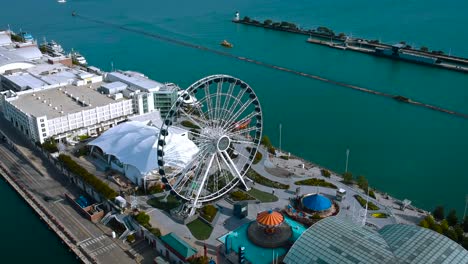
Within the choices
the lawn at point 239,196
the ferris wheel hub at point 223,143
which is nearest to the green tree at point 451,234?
the lawn at point 239,196

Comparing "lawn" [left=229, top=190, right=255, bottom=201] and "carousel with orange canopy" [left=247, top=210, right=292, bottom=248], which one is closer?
"carousel with orange canopy" [left=247, top=210, right=292, bottom=248]

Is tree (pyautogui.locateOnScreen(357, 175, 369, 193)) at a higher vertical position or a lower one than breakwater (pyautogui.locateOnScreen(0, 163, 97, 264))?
higher

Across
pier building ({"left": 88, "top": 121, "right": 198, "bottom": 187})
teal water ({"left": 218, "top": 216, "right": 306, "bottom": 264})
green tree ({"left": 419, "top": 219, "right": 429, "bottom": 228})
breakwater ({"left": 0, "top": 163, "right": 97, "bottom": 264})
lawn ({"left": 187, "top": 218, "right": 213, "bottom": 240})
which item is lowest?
breakwater ({"left": 0, "top": 163, "right": 97, "bottom": 264})

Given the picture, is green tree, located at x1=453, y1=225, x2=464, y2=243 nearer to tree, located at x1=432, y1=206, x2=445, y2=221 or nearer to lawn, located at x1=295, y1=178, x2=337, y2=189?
tree, located at x1=432, y1=206, x2=445, y2=221

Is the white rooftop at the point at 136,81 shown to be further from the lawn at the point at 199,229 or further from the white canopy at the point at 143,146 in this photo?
the lawn at the point at 199,229

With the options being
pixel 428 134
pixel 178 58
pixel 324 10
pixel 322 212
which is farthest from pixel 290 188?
pixel 324 10

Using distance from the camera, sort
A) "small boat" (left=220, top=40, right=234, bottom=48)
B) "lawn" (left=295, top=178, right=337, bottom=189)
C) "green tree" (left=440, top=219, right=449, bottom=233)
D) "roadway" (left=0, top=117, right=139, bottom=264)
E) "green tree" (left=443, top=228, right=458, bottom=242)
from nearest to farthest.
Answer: "green tree" (left=443, top=228, right=458, bottom=242), "green tree" (left=440, top=219, right=449, bottom=233), "roadway" (left=0, top=117, right=139, bottom=264), "lawn" (left=295, top=178, right=337, bottom=189), "small boat" (left=220, top=40, right=234, bottom=48)

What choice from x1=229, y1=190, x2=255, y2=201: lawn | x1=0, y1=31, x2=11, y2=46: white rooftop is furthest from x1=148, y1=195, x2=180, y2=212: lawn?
x1=0, y1=31, x2=11, y2=46: white rooftop
